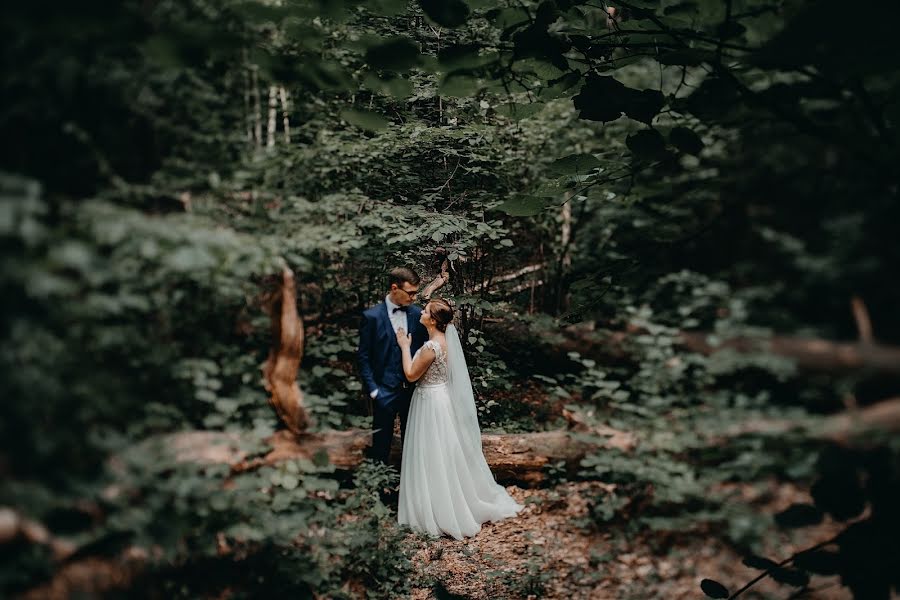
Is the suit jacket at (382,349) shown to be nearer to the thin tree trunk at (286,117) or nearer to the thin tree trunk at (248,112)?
the thin tree trunk at (286,117)

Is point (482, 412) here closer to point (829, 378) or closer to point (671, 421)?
point (671, 421)

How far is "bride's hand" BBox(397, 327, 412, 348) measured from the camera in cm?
261

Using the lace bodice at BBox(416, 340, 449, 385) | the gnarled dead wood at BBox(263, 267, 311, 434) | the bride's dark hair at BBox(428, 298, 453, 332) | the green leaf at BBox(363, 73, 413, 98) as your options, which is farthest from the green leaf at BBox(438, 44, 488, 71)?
the lace bodice at BBox(416, 340, 449, 385)

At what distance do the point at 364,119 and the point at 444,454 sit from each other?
236cm

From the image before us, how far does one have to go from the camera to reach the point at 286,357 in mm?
1642

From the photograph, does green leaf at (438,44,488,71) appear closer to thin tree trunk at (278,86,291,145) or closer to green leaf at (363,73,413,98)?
green leaf at (363,73,413,98)

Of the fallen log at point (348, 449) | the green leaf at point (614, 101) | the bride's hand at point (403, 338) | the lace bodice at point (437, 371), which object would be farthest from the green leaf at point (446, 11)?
the lace bodice at point (437, 371)

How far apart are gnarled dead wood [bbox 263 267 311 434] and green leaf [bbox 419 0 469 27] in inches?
37.9

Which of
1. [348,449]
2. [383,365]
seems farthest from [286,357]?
[383,365]

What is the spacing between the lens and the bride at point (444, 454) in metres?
2.75

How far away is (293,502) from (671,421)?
279 centimetres

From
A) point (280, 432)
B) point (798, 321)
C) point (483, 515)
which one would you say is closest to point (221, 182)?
point (280, 432)

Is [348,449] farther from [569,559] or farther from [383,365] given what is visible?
[569,559]

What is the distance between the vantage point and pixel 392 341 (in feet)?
8.48
